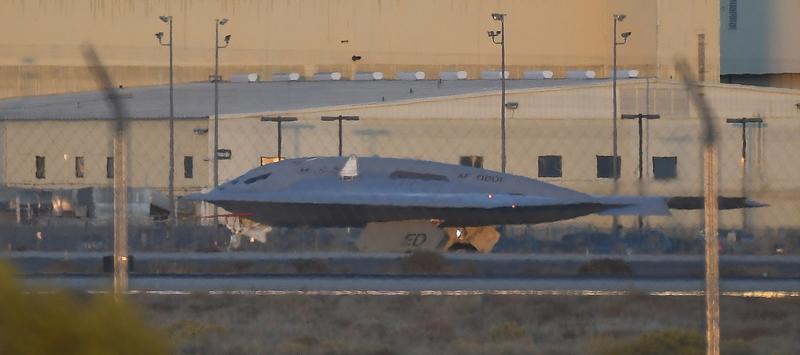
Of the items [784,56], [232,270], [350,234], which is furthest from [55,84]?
[232,270]

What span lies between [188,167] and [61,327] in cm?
4360

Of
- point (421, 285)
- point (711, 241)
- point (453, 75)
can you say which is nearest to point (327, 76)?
point (453, 75)

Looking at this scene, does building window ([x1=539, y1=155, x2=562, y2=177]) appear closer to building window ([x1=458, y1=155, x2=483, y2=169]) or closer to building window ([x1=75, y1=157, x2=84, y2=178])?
building window ([x1=458, y1=155, x2=483, y2=169])

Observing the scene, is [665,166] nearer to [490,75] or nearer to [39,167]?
[490,75]

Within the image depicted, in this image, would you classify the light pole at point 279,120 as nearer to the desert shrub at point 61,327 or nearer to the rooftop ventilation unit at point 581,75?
the rooftop ventilation unit at point 581,75

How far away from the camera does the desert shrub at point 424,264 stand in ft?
101

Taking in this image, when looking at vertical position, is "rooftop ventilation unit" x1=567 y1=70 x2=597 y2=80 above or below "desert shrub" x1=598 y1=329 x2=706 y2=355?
above

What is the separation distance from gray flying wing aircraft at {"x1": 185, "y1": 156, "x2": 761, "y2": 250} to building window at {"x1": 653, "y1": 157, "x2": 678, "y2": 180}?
13.4 m

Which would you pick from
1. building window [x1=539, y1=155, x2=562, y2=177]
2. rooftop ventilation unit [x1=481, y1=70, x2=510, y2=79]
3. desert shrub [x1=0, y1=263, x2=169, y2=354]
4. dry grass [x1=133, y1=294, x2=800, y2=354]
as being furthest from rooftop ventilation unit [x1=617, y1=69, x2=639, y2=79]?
desert shrub [x1=0, y1=263, x2=169, y2=354]

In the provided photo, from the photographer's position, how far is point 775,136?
49.8m

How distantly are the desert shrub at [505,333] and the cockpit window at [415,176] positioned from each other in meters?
16.5

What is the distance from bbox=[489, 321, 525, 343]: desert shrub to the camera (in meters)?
20.5

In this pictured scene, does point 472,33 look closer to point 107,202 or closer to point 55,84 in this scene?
point 55,84

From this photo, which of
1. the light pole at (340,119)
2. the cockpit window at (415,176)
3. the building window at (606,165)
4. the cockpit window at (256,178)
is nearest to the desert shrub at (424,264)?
the cockpit window at (415,176)
